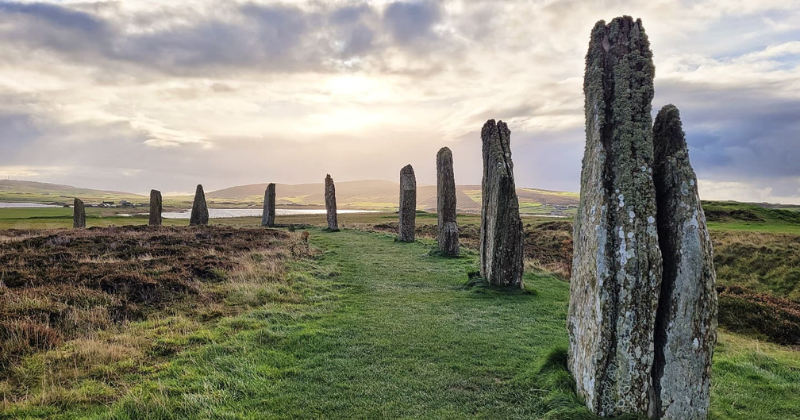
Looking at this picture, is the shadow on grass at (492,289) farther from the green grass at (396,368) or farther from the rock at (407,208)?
the rock at (407,208)

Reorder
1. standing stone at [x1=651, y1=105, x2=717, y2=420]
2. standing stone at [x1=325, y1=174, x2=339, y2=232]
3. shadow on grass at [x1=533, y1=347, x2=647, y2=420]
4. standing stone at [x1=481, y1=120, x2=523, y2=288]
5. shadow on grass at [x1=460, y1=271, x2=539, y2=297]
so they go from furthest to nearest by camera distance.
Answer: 1. standing stone at [x1=325, y1=174, x2=339, y2=232]
2. standing stone at [x1=481, y1=120, x2=523, y2=288]
3. shadow on grass at [x1=460, y1=271, x2=539, y2=297]
4. shadow on grass at [x1=533, y1=347, x2=647, y2=420]
5. standing stone at [x1=651, y1=105, x2=717, y2=420]

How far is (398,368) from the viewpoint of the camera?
6.96 metres

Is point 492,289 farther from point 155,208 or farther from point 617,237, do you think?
point 155,208

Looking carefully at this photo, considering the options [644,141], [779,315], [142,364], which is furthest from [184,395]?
[779,315]

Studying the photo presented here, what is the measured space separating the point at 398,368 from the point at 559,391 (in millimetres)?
2591

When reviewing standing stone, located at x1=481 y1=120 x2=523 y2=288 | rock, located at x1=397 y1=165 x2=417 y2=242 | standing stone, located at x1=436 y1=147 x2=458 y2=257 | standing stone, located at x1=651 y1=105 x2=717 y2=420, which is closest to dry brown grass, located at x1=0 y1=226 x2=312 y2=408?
standing stone, located at x1=481 y1=120 x2=523 y2=288

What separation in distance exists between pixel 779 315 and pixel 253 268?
666 inches

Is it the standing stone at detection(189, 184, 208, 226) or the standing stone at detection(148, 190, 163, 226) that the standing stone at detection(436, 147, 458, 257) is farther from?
the standing stone at detection(148, 190, 163, 226)

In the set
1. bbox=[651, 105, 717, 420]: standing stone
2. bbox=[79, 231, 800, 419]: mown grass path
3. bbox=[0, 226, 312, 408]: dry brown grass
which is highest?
bbox=[651, 105, 717, 420]: standing stone

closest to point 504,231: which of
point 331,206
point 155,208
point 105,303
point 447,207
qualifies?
point 447,207

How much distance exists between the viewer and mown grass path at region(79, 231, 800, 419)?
5.60 metres

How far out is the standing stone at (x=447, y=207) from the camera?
19859 mm

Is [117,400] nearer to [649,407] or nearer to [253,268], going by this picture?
[649,407]

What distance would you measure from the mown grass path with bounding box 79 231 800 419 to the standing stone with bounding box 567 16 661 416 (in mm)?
670
